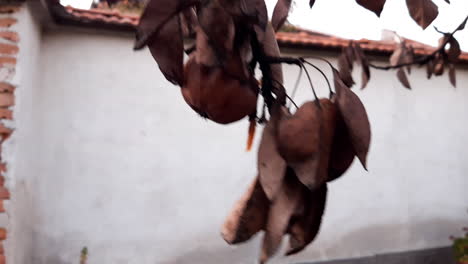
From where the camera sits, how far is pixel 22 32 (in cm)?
273

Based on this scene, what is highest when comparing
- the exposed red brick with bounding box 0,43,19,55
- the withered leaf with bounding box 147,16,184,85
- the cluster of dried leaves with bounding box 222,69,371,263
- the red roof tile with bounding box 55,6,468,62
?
the withered leaf with bounding box 147,16,184,85

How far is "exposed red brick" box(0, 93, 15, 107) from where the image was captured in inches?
103

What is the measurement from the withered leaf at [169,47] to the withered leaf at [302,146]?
140 millimetres

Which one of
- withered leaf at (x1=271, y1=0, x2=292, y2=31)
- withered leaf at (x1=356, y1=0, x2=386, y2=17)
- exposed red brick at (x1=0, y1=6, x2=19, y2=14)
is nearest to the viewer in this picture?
withered leaf at (x1=356, y1=0, x2=386, y2=17)

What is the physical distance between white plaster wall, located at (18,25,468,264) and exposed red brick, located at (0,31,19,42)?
73cm

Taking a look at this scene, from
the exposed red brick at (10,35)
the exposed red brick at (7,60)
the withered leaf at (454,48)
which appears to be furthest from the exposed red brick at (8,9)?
the withered leaf at (454,48)

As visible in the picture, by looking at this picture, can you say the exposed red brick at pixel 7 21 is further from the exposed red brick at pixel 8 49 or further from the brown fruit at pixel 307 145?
the brown fruit at pixel 307 145

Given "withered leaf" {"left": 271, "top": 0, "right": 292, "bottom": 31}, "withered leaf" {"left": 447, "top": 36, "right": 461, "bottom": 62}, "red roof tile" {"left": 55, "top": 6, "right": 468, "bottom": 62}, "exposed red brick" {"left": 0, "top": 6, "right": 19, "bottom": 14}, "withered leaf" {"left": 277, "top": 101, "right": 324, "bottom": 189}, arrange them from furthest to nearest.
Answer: "red roof tile" {"left": 55, "top": 6, "right": 468, "bottom": 62} < "exposed red brick" {"left": 0, "top": 6, "right": 19, "bottom": 14} < "withered leaf" {"left": 447, "top": 36, "right": 461, "bottom": 62} < "withered leaf" {"left": 271, "top": 0, "right": 292, "bottom": 31} < "withered leaf" {"left": 277, "top": 101, "right": 324, "bottom": 189}

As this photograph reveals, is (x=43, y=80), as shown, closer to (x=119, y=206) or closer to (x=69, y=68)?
(x=69, y=68)

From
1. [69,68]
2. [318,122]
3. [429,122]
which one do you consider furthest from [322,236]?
[318,122]

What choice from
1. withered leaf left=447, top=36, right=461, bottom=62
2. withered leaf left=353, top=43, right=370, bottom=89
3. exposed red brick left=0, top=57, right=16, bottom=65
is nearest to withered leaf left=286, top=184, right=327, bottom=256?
withered leaf left=353, top=43, right=370, bottom=89

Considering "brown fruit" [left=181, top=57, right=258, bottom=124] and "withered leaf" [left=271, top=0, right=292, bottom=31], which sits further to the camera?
"withered leaf" [left=271, top=0, right=292, bottom=31]

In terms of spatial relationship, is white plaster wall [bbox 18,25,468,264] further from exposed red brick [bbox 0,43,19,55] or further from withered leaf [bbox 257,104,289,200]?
withered leaf [bbox 257,104,289,200]

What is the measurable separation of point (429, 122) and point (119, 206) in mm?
3591
